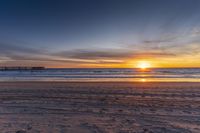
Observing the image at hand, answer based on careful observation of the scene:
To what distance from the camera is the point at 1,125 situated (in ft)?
18.9

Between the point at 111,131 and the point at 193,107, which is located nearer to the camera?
the point at 111,131

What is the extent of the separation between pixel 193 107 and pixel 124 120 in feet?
12.0

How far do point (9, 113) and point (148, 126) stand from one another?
5.09 metres

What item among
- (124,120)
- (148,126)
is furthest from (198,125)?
(124,120)

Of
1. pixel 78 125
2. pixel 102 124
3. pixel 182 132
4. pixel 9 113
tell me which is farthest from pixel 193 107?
pixel 9 113

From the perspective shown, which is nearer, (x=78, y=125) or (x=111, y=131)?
(x=111, y=131)

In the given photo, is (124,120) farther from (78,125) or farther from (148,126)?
(78,125)

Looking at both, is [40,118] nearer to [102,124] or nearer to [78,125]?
[78,125]

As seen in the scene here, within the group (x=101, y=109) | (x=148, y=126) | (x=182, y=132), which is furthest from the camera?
(x=101, y=109)

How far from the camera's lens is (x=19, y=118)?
6.57 metres

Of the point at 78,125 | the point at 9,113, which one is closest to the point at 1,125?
the point at 9,113

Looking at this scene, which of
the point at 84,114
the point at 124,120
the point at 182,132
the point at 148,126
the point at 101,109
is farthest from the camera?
the point at 101,109

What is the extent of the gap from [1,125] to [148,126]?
4298 mm

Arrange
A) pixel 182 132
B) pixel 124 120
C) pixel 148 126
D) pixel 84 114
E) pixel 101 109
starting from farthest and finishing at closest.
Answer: pixel 101 109 < pixel 84 114 < pixel 124 120 < pixel 148 126 < pixel 182 132
